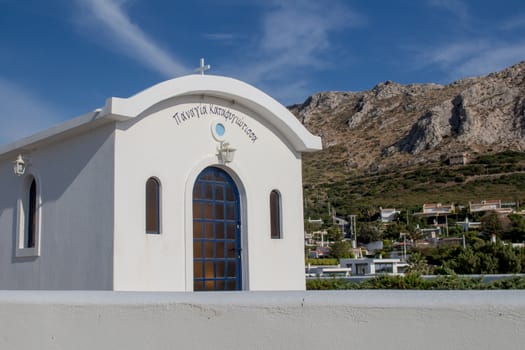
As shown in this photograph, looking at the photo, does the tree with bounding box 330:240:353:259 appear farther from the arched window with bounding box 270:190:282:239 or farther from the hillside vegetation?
the arched window with bounding box 270:190:282:239

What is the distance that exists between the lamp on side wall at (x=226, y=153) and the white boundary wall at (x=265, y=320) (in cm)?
584

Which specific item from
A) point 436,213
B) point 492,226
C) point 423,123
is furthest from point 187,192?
point 423,123

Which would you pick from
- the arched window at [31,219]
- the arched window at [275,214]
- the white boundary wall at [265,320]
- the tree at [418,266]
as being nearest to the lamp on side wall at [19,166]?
the arched window at [31,219]

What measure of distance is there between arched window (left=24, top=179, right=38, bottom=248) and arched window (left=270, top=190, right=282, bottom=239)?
436 cm

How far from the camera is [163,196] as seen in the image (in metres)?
10.7

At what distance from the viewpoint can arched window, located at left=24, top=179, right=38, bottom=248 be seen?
12.2 metres

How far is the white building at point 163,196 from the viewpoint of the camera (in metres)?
10.2

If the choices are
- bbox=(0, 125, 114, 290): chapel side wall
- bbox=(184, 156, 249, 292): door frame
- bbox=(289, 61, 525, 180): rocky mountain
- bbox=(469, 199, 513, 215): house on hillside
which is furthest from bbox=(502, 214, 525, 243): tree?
bbox=(0, 125, 114, 290): chapel side wall

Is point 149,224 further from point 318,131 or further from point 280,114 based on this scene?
point 318,131

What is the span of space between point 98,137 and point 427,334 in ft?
→ 25.4

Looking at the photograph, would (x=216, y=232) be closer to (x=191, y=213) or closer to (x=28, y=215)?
(x=191, y=213)

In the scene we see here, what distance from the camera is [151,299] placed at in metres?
5.08

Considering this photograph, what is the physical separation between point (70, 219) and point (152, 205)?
145 centimetres

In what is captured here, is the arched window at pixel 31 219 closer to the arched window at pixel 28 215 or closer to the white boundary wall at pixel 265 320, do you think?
the arched window at pixel 28 215
